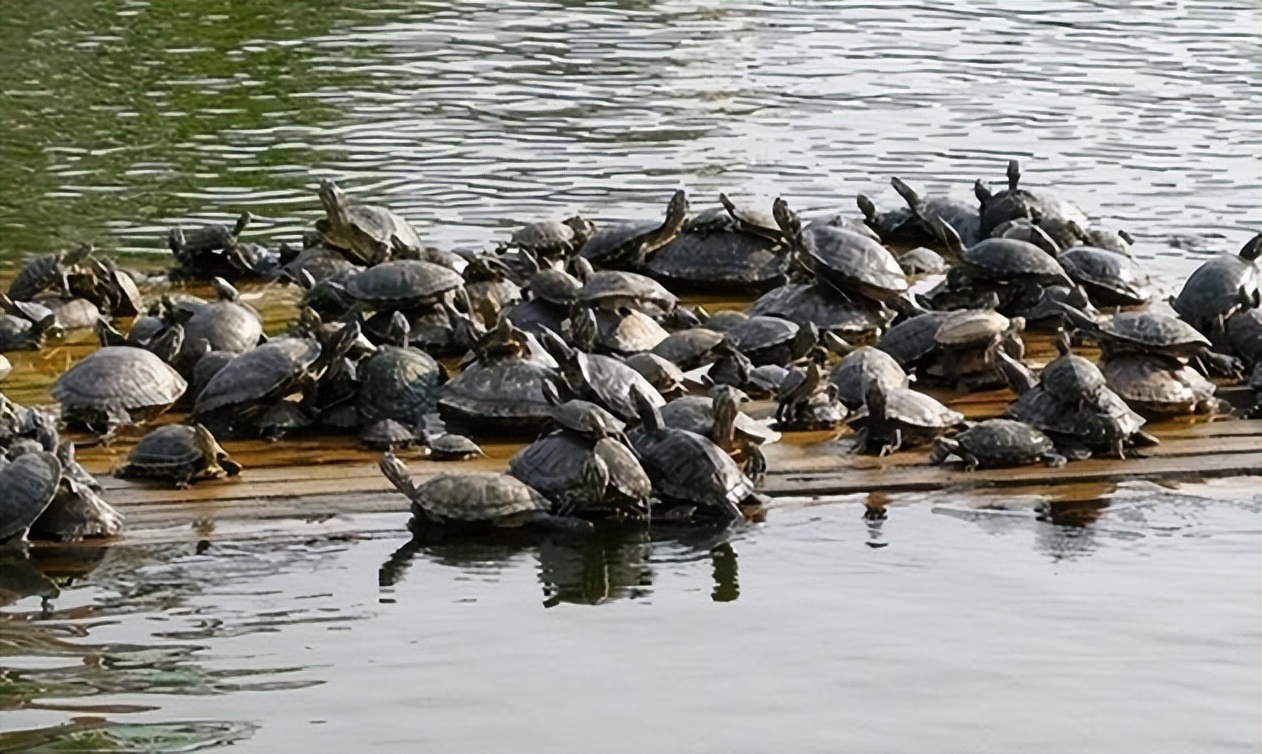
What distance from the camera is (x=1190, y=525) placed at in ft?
27.5

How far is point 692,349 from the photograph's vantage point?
32.6 ft

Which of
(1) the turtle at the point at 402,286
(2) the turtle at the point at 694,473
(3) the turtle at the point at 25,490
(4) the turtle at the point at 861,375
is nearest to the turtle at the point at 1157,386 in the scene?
(4) the turtle at the point at 861,375

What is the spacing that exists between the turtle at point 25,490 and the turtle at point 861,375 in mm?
3598

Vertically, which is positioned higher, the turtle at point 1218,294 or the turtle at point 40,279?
the turtle at point 40,279

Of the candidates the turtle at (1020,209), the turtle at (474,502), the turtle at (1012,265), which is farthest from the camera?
the turtle at (1020,209)

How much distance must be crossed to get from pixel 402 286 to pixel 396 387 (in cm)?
121

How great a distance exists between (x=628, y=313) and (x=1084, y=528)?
117 inches

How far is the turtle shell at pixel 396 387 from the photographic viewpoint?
30.2 feet

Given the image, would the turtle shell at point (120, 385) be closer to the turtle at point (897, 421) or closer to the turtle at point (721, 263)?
the turtle at point (897, 421)

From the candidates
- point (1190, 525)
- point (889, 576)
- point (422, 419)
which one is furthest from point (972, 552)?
point (422, 419)

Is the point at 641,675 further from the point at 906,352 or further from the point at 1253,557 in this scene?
the point at 906,352

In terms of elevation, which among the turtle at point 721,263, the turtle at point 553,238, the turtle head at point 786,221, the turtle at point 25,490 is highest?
the turtle head at point 786,221

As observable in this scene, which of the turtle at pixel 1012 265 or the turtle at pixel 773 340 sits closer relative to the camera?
the turtle at pixel 773 340

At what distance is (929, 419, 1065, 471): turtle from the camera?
8820mm
